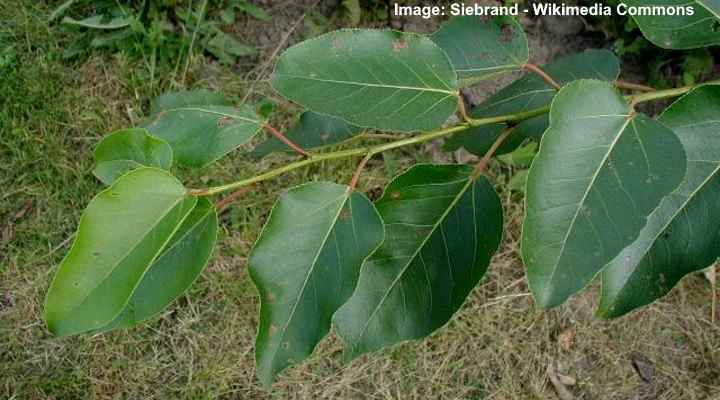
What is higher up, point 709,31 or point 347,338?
point 709,31

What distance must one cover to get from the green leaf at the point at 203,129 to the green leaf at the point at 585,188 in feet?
1.26

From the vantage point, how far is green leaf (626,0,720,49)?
37.4 inches

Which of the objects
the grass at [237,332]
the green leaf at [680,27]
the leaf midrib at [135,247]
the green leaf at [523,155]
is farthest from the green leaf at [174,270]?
the green leaf at [523,155]

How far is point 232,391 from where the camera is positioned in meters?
2.11

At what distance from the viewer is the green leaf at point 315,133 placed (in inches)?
43.0

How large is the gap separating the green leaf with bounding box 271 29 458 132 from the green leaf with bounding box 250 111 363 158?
0.62 feet

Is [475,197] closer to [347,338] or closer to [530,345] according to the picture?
[347,338]

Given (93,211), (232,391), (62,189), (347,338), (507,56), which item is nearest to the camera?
(93,211)

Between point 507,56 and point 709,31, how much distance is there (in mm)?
267

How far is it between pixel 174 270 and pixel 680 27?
0.71 meters

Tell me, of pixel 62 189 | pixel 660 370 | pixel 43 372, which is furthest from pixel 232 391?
pixel 660 370

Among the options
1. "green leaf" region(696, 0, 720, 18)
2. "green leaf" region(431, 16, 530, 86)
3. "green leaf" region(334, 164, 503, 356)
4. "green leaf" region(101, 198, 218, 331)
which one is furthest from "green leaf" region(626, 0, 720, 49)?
"green leaf" region(101, 198, 218, 331)

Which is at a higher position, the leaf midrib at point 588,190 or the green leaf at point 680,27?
the green leaf at point 680,27

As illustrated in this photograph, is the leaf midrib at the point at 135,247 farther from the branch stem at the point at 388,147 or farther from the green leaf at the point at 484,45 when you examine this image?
the green leaf at the point at 484,45
